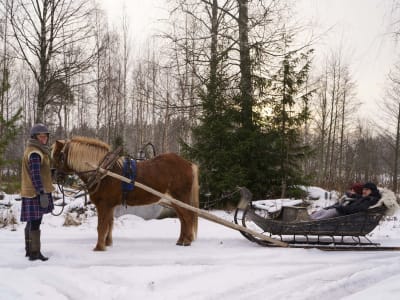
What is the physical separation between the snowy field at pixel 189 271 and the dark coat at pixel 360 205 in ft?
2.22

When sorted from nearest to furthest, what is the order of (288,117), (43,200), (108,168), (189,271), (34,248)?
1. (189,271)
2. (43,200)
3. (34,248)
4. (108,168)
5. (288,117)

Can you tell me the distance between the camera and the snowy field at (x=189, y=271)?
12.2ft

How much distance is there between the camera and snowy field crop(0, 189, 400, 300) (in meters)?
3.73

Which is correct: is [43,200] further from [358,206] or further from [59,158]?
[358,206]

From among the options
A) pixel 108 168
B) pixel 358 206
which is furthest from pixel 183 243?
pixel 358 206

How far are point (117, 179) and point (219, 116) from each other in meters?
5.73

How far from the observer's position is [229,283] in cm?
402

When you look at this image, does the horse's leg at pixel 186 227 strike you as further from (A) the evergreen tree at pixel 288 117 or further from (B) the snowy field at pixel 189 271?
(A) the evergreen tree at pixel 288 117

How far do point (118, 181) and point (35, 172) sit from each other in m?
1.22

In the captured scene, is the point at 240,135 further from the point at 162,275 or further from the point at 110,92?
the point at 110,92

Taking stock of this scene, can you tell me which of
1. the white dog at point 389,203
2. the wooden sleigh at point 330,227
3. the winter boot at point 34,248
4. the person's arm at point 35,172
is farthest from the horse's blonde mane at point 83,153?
the white dog at point 389,203

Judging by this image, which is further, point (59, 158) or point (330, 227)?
point (330, 227)

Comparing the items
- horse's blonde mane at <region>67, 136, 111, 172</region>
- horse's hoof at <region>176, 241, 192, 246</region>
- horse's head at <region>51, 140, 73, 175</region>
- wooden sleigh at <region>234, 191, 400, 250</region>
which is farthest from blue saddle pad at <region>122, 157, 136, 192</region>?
wooden sleigh at <region>234, 191, 400, 250</region>

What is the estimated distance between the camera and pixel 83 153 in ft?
17.6
